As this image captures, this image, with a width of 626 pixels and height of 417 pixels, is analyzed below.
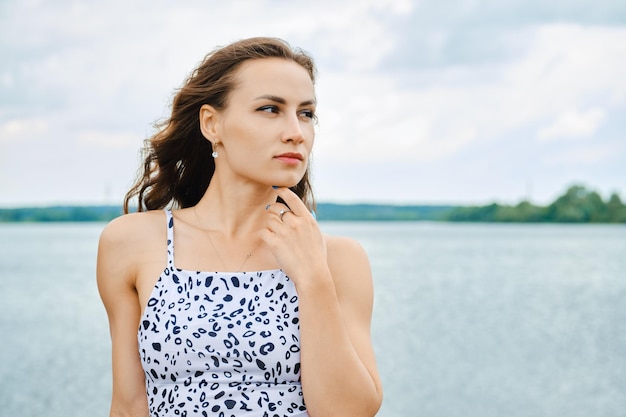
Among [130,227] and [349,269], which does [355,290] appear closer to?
[349,269]

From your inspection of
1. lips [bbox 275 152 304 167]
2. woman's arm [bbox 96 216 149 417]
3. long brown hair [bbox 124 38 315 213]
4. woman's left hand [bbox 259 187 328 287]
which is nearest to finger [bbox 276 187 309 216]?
woman's left hand [bbox 259 187 328 287]

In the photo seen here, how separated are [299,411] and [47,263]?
55.6 meters

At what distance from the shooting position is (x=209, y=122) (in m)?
2.98

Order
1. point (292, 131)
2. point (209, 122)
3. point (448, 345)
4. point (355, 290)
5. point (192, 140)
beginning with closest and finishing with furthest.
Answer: point (292, 131) → point (355, 290) → point (209, 122) → point (192, 140) → point (448, 345)

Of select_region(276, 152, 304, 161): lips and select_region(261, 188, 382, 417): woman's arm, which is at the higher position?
select_region(276, 152, 304, 161): lips

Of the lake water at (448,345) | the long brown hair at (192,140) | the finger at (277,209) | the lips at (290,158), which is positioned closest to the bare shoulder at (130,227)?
the long brown hair at (192,140)

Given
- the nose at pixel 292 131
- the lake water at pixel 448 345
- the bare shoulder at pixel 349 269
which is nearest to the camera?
the nose at pixel 292 131

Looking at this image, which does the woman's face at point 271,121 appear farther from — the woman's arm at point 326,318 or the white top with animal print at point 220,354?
the white top with animal print at point 220,354

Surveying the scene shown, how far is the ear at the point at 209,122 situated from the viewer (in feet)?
9.66

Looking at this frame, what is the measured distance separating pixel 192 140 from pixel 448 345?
2051 cm

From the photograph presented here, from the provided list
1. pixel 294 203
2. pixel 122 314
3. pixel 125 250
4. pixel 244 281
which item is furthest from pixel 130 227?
pixel 294 203

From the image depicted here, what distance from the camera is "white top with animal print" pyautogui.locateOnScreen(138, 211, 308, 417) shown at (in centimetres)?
264

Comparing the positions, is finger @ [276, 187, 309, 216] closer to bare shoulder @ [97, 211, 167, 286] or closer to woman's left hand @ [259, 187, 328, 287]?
woman's left hand @ [259, 187, 328, 287]

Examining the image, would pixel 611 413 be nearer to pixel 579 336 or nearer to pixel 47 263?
pixel 579 336
